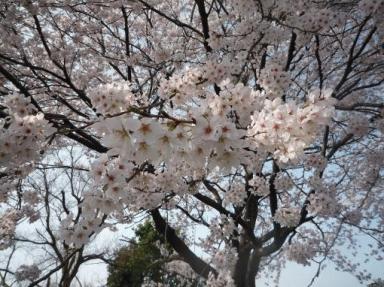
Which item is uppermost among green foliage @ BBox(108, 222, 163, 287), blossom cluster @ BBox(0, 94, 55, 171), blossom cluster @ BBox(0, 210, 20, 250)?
green foliage @ BBox(108, 222, 163, 287)

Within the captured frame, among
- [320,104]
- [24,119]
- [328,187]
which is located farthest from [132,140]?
[328,187]

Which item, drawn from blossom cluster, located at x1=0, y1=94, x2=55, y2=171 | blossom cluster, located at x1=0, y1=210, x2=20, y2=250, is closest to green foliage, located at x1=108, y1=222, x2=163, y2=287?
blossom cluster, located at x1=0, y1=210, x2=20, y2=250

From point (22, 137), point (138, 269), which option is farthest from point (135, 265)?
point (22, 137)

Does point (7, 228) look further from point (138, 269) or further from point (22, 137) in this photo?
point (138, 269)

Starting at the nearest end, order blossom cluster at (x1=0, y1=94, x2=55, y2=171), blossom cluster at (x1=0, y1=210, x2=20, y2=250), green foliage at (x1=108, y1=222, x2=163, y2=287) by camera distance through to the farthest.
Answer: blossom cluster at (x1=0, y1=94, x2=55, y2=171) → blossom cluster at (x1=0, y1=210, x2=20, y2=250) → green foliage at (x1=108, y1=222, x2=163, y2=287)

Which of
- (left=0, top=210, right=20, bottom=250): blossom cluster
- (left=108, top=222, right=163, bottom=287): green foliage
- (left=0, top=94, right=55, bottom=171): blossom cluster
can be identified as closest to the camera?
(left=0, top=94, right=55, bottom=171): blossom cluster

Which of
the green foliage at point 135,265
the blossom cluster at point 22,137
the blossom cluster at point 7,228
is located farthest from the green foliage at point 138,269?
the blossom cluster at point 22,137

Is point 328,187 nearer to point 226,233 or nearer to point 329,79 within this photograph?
point 226,233

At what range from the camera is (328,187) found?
675 cm

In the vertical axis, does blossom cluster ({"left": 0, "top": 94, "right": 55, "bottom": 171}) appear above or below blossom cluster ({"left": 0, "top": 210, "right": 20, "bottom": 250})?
below

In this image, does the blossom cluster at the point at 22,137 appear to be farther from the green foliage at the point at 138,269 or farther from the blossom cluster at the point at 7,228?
the green foliage at the point at 138,269

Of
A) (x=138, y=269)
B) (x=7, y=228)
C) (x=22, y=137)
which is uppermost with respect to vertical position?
(x=138, y=269)

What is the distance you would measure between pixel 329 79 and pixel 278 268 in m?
6.85

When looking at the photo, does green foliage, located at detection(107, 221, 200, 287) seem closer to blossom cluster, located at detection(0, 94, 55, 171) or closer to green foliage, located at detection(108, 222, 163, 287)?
green foliage, located at detection(108, 222, 163, 287)
